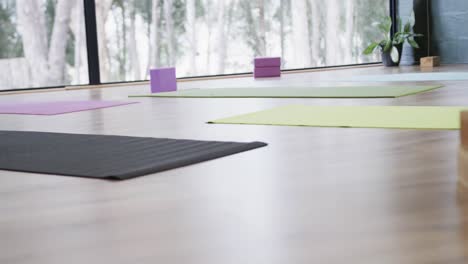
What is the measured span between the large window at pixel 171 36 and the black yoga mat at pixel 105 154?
3.57m

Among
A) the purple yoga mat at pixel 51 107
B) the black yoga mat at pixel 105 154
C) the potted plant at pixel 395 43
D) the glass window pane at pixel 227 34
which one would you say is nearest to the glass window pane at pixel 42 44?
the glass window pane at pixel 227 34

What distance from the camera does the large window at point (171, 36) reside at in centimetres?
594

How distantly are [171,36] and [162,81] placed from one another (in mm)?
1845

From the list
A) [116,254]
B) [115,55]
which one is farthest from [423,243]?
[115,55]

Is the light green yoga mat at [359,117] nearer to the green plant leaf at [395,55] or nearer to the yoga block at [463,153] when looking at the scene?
the yoga block at [463,153]

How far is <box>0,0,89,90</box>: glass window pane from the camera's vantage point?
580cm

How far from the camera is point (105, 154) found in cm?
206

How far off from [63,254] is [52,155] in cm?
104

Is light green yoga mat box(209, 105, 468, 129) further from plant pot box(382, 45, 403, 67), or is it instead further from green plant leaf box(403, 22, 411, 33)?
green plant leaf box(403, 22, 411, 33)

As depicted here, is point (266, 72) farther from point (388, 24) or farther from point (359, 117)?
point (359, 117)

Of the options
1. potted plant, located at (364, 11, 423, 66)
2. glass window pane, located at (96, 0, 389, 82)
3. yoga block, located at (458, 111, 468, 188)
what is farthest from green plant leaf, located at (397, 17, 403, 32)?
yoga block, located at (458, 111, 468, 188)

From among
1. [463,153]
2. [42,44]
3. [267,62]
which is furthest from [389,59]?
[463,153]

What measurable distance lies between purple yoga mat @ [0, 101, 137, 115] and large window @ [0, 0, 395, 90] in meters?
1.71

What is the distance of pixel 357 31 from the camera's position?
26.0 feet
